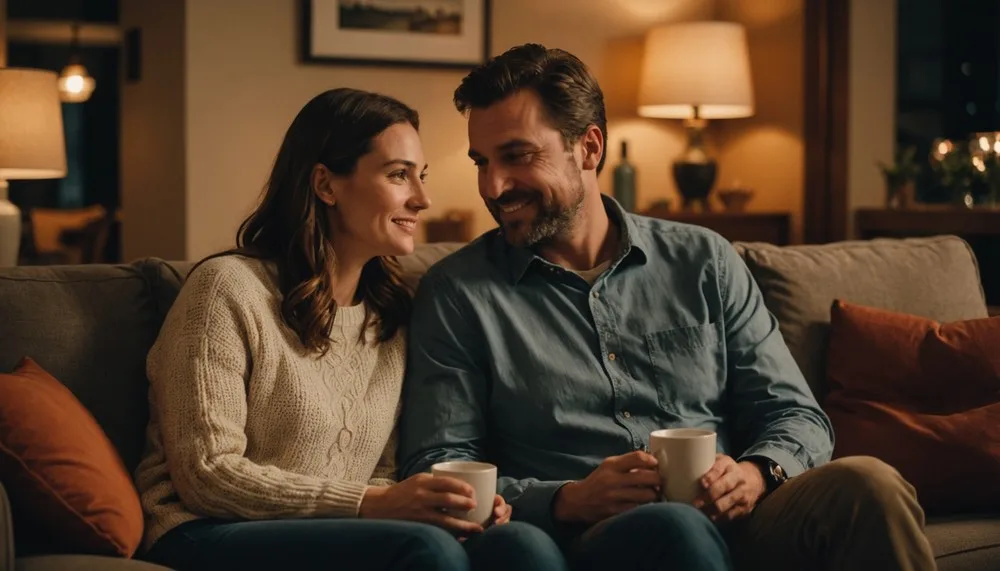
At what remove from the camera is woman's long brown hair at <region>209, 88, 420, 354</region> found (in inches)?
80.4

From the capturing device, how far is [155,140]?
4867mm

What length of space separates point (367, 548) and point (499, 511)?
0.67 ft

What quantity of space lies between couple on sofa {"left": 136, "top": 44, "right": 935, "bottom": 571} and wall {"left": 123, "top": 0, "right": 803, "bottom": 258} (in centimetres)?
246

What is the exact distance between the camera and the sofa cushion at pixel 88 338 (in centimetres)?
198

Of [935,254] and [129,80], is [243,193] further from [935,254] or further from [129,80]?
[935,254]

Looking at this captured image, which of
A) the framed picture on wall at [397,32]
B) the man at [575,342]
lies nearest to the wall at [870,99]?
the framed picture on wall at [397,32]

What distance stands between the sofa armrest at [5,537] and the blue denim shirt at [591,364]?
0.65 metres

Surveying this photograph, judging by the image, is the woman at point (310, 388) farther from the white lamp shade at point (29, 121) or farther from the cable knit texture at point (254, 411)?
the white lamp shade at point (29, 121)

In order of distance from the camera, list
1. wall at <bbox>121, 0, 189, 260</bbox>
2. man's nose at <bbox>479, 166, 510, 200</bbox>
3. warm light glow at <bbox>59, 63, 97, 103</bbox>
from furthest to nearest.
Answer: warm light glow at <bbox>59, 63, 97, 103</bbox> < wall at <bbox>121, 0, 189, 260</bbox> < man's nose at <bbox>479, 166, 510, 200</bbox>

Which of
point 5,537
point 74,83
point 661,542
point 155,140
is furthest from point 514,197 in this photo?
point 74,83

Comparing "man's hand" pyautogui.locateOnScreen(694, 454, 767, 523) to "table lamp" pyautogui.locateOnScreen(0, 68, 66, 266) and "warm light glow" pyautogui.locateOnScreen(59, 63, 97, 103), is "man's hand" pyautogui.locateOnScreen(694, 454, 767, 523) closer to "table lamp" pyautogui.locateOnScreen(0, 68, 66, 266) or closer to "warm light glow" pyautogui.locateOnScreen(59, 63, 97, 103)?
"table lamp" pyautogui.locateOnScreen(0, 68, 66, 266)

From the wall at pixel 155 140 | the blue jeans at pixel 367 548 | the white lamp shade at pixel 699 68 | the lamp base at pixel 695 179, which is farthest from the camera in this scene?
the lamp base at pixel 695 179

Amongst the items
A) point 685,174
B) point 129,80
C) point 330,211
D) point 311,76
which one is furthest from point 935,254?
point 129,80

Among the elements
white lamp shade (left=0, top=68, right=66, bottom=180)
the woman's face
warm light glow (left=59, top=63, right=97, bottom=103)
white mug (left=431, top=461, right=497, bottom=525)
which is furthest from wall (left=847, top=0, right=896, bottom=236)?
warm light glow (left=59, top=63, right=97, bottom=103)
